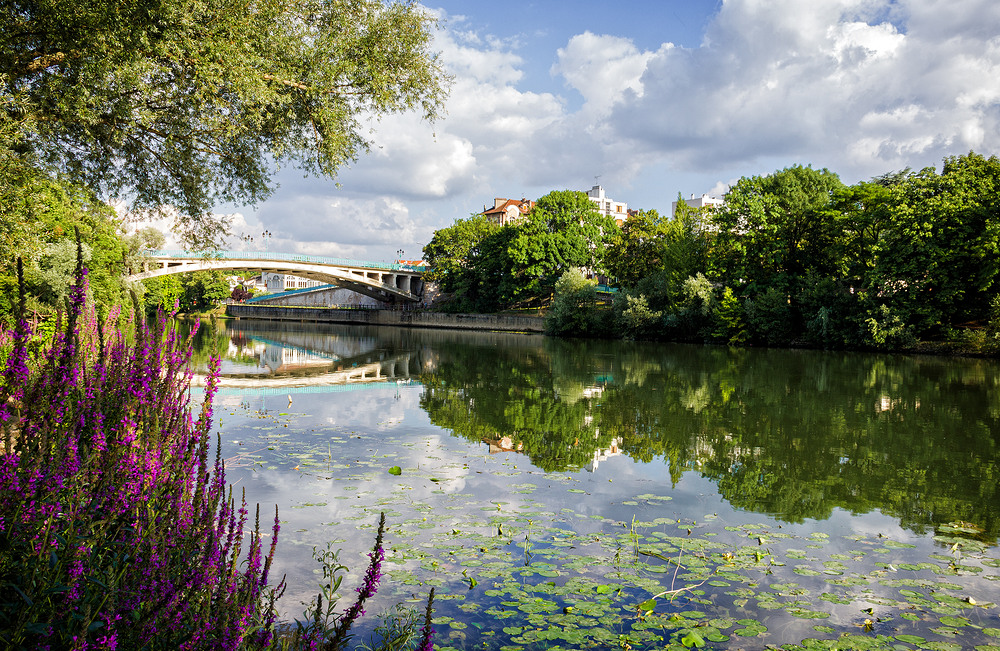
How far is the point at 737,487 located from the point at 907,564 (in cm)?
275

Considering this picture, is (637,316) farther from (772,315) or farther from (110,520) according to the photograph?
(110,520)

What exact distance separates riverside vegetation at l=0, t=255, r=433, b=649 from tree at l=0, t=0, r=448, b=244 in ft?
18.4

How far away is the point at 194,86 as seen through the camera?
8.96m

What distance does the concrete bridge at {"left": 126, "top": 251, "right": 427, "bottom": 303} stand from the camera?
52.1m

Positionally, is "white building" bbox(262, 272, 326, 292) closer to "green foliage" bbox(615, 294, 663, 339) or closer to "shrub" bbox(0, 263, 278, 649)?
"green foliage" bbox(615, 294, 663, 339)

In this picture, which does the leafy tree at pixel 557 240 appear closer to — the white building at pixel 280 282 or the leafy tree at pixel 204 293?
the leafy tree at pixel 204 293

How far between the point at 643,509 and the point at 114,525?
5765 mm

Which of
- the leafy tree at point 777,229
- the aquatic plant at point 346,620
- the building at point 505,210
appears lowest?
the aquatic plant at point 346,620

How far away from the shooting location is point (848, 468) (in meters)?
9.89

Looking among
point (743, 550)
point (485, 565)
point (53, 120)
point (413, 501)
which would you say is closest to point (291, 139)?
point (53, 120)

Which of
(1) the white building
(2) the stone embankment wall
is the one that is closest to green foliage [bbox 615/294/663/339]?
(2) the stone embankment wall

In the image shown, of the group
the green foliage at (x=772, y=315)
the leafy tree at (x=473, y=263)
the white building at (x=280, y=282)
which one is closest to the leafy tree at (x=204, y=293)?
the leafy tree at (x=473, y=263)

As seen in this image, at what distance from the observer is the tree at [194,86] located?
7879 millimetres

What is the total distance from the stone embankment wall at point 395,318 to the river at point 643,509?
44412 mm
